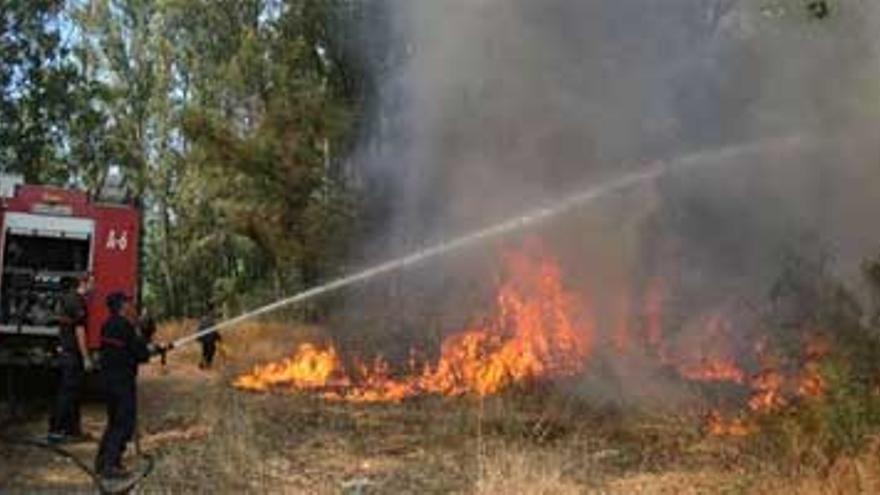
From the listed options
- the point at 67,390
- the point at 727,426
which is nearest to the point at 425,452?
the point at 727,426

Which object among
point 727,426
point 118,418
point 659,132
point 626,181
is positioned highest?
point 659,132

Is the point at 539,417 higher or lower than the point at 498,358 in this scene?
lower

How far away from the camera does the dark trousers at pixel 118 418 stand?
1048cm

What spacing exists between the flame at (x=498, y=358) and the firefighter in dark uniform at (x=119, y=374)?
5.66 meters

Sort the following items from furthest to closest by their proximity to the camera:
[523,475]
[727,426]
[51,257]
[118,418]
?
[51,257]
[727,426]
[118,418]
[523,475]

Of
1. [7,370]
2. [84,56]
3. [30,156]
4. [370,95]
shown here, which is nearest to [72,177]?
[84,56]

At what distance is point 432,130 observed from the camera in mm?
20078

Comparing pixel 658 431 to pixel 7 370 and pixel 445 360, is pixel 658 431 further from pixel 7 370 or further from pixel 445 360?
pixel 7 370

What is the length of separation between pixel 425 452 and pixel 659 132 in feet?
25.2

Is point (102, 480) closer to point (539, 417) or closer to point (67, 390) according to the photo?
point (67, 390)

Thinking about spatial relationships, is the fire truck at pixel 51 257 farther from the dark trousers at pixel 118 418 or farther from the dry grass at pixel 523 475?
the dry grass at pixel 523 475

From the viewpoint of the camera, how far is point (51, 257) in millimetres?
16062

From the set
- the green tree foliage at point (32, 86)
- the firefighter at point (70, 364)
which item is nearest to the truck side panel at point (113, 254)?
the firefighter at point (70, 364)

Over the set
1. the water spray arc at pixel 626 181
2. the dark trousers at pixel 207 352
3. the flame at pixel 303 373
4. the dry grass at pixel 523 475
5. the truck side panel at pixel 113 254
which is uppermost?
the water spray arc at pixel 626 181
